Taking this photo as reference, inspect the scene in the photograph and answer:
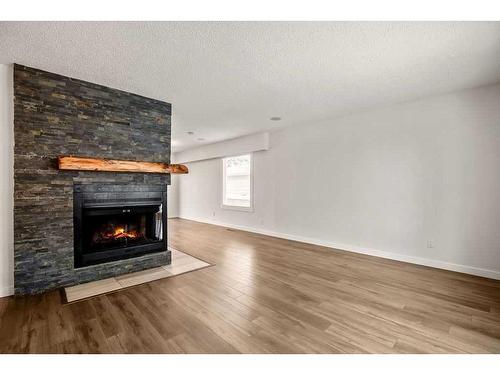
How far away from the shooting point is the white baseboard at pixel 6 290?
2531mm

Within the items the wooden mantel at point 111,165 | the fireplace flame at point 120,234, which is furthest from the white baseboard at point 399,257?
the fireplace flame at point 120,234

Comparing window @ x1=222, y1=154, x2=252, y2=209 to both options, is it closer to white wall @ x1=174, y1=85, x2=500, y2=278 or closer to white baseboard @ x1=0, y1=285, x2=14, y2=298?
white wall @ x1=174, y1=85, x2=500, y2=278

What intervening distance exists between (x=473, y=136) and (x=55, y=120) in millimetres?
5473

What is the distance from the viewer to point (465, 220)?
335 centimetres

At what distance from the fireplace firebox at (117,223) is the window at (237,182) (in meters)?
3.13

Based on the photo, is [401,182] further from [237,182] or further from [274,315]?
[237,182]

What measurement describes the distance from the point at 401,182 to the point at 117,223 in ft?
14.9

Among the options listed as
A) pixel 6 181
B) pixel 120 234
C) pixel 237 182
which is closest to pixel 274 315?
pixel 120 234

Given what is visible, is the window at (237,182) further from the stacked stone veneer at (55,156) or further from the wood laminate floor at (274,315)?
the stacked stone veneer at (55,156)

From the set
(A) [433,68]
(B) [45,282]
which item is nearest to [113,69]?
(B) [45,282]

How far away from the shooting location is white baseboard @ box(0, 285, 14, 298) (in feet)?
8.30

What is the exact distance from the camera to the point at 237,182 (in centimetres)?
694

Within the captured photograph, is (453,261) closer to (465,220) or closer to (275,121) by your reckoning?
(465,220)

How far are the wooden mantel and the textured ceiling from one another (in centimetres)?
103
